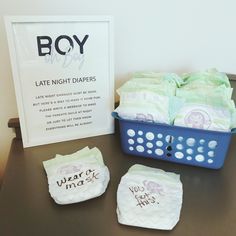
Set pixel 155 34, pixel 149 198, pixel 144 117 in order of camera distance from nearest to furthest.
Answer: pixel 149 198, pixel 144 117, pixel 155 34

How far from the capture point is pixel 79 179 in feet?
2.01

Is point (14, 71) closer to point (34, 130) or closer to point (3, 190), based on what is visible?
point (34, 130)

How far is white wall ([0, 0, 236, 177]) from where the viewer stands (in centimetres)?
83

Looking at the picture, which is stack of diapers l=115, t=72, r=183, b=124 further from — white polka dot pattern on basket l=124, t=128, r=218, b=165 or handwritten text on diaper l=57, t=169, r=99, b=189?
handwritten text on diaper l=57, t=169, r=99, b=189

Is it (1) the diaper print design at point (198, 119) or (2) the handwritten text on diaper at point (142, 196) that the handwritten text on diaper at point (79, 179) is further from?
(1) the diaper print design at point (198, 119)

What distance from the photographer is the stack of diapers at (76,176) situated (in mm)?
579

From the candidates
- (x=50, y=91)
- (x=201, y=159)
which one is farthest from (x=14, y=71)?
(x=201, y=159)

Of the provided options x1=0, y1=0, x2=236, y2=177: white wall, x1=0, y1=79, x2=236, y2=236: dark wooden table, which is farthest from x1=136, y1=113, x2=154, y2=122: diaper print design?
x1=0, y1=0, x2=236, y2=177: white wall

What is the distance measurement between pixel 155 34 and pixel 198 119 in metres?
0.39

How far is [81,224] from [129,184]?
0.14 metres

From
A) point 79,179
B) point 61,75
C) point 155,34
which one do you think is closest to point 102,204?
point 79,179

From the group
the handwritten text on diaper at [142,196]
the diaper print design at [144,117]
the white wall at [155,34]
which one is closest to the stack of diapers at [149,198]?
the handwritten text on diaper at [142,196]

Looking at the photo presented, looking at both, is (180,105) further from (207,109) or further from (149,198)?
(149,198)

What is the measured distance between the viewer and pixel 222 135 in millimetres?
633
